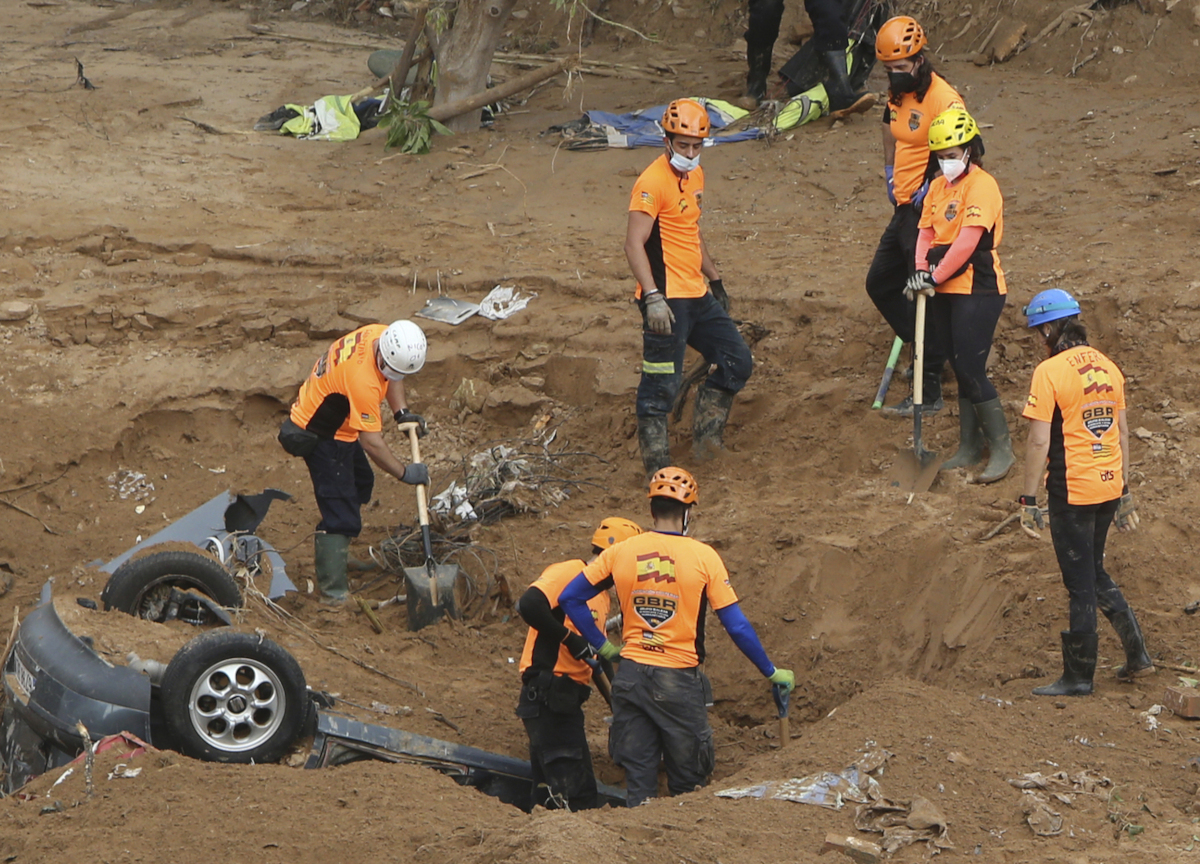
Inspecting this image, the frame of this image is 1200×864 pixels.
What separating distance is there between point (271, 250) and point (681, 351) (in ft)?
15.1

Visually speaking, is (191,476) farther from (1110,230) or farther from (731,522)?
(1110,230)

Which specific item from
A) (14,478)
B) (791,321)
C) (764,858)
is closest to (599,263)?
(791,321)

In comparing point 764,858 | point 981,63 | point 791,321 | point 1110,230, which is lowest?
point 764,858

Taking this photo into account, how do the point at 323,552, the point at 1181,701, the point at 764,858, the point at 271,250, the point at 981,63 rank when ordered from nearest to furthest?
1. the point at 764,858
2. the point at 1181,701
3. the point at 323,552
4. the point at 271,250
5. the point at 981,63

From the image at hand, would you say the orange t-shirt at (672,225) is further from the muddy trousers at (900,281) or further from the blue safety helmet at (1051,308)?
the blue safety helmet at (1051,308)

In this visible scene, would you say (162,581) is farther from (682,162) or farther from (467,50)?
(467,50)

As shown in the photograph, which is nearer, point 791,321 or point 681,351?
point 681,351

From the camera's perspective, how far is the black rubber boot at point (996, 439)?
7.39 metres

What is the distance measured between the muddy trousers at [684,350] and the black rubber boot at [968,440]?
1389 mm

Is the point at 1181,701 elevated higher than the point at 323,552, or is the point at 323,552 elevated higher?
the point at 1181,701

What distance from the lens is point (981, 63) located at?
13336 mm

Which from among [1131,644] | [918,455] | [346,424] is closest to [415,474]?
[346,424]

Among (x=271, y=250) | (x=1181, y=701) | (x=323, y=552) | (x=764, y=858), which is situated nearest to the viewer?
(x=764, y=858)

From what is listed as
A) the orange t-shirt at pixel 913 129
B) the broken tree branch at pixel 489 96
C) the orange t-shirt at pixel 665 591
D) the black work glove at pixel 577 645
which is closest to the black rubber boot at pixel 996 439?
the orange t-shirt at pixel 913 129
